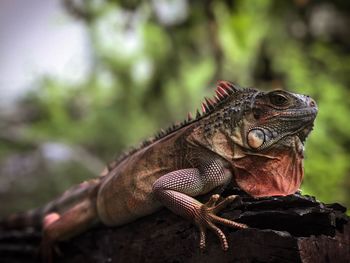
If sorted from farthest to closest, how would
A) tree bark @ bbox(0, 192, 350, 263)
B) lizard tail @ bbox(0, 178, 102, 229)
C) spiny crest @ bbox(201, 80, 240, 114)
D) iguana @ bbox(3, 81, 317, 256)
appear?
lizard tail @ bbox(0, 178, 102, 229) < spiny crest @ bbox(201, 80, 240, 114) < iguana @ bbox(3, 81, 317, 256) < tree bark @ bbox(0, 192, 350, 263)

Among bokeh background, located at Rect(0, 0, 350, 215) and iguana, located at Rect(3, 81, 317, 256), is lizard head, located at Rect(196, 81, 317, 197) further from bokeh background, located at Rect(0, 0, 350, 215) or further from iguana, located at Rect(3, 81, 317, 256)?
bokeh background, located at Rect(0, 0, 350, 215)

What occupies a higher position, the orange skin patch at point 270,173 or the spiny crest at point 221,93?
the spiny crest at point 221,93

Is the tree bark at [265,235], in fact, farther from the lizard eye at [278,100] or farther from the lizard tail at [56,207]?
the lizard tail at [56,207]

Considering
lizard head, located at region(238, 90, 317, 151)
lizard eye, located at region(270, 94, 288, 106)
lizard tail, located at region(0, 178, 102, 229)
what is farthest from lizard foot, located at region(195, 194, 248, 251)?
lizard tail, located at region(0, 178, 102, 229)

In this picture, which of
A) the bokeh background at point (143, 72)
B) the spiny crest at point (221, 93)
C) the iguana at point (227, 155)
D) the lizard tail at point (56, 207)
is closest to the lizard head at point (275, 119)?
the iguana at point (227, 155)

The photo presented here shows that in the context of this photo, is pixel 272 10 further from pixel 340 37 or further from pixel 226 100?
pixel 226 100

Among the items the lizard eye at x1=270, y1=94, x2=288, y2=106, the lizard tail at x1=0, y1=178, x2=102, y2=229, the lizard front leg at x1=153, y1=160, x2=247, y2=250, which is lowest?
the lizard front leg at x1=153, y1=160, x2=247, y2=250

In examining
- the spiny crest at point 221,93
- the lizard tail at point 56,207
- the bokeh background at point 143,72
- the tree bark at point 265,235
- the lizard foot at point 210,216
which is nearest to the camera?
the tree bark at point 265,235
